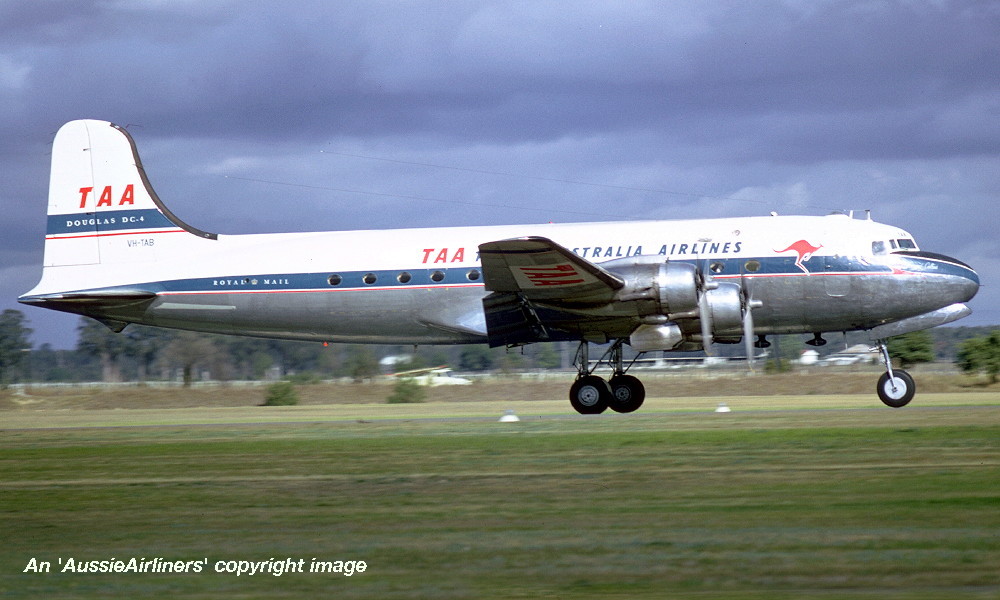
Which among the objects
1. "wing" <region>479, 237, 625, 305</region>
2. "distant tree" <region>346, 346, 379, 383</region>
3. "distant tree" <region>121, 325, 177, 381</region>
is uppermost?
"distant tree" <region>121, 325, 177, 381</region>

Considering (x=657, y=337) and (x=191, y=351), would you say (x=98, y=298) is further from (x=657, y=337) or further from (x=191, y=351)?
(x=191, y=351)

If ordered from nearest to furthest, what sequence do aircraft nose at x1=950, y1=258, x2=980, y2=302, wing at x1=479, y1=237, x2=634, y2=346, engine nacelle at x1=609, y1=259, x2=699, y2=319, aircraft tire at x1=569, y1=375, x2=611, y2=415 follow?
wing at x1=479, y1=237, x2=634, y2=346 → engine nacelle at x1=609, y1=259, x2=699, y2=319 → aircraft nose at x1=950, y1=258, x2=980, y2=302 → aircraft tire at x1=569, y1=375, x2=611, y2=415

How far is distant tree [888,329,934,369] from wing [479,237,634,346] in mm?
22416

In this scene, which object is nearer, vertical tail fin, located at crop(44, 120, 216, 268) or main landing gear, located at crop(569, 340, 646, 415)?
main landing gear, located at crop(569, 340, 646, 415)

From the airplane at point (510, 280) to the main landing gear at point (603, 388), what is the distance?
33 millimetres

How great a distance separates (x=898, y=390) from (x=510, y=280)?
8174 mm

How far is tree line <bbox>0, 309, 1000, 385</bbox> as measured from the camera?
124 ft

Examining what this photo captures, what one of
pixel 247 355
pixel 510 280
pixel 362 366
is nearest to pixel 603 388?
pixel 510 280

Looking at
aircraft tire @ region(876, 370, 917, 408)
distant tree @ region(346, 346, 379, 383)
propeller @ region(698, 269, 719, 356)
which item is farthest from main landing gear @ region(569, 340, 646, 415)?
distant tree @ region(346, 346, 379, 383)

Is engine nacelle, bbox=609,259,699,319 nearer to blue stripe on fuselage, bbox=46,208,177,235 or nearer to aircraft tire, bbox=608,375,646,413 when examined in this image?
aircraft tire, bbox=608,375,646,413

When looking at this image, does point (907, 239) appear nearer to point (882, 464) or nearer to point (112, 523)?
point (882, 464)

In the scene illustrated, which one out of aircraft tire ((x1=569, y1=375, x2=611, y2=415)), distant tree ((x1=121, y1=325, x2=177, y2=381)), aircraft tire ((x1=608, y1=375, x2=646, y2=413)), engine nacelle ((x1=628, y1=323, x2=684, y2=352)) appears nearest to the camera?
engine nacelle ((x1=628, y1=323, x2=684, y2=352))

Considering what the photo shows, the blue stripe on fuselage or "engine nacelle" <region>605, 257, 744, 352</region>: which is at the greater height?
the blue stripe on fuselage

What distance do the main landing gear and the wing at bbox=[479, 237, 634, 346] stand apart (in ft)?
2.43
